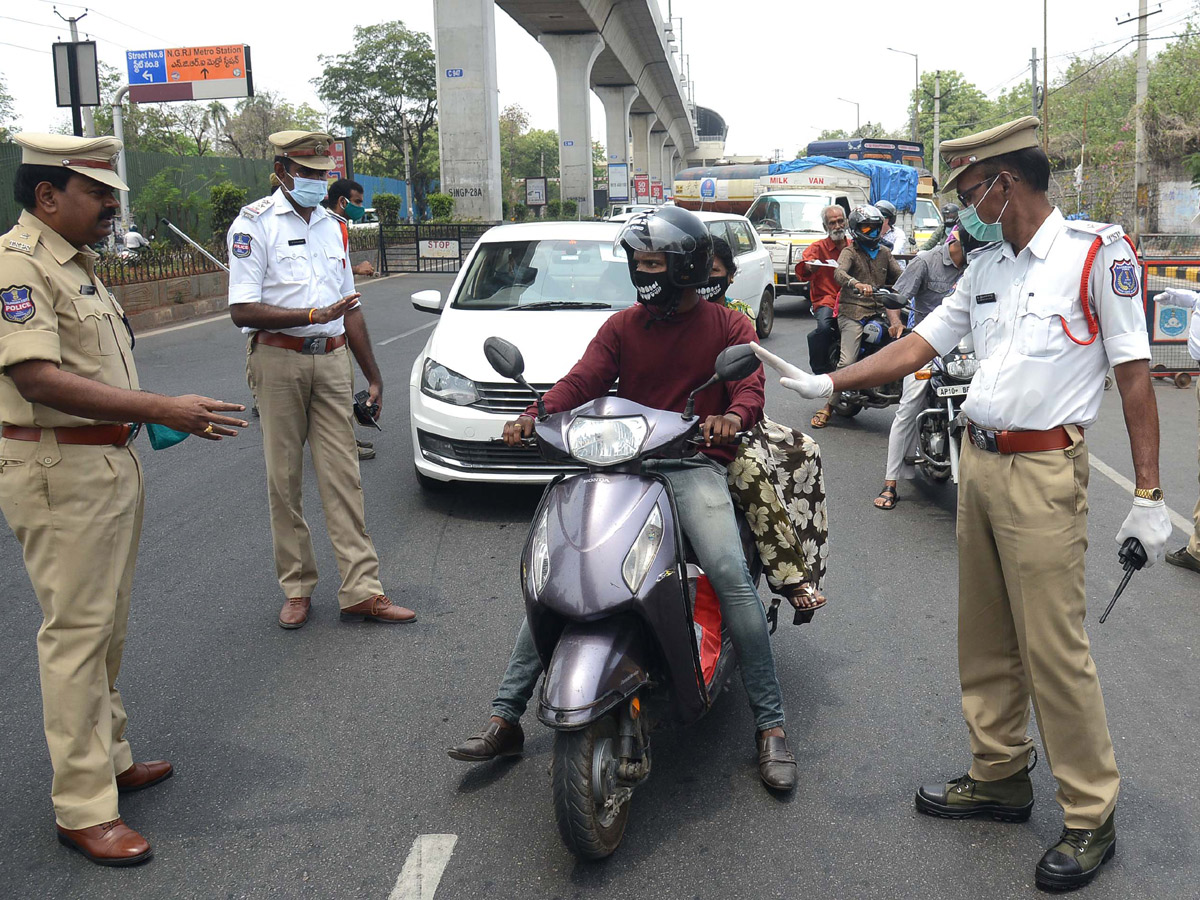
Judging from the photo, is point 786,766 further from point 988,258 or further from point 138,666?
point 138,666

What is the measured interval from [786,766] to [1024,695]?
0.77 metres

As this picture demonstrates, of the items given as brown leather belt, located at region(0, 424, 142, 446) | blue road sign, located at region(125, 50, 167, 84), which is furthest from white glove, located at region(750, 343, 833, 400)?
blue road sign, located at region(125, 50, 167, 84)

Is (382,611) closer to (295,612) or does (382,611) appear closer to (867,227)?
(295,612)

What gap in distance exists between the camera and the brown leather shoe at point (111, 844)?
10.6 feet

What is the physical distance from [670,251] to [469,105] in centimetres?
3238

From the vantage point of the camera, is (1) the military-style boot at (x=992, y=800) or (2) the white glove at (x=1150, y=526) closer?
(2) the white glove at (x=1150, y=526)

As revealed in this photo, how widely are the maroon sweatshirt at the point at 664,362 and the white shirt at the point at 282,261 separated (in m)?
1.69

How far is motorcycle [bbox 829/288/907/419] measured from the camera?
8.61m

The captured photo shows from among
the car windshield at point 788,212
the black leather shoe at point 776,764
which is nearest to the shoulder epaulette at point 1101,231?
the black leather shoe at point 776,764

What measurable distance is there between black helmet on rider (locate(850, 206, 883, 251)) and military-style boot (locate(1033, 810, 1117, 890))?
22.5 feet

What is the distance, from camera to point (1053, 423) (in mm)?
3184

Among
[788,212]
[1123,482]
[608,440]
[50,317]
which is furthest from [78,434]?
[788,212]

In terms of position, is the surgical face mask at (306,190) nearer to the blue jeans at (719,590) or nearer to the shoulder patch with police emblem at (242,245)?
the shoulder patch with police emblem at (242,245)

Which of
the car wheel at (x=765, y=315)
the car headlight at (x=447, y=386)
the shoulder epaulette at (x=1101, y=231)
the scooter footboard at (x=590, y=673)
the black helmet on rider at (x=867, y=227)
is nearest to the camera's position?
the scooter footboard at (x=590, y=673)
